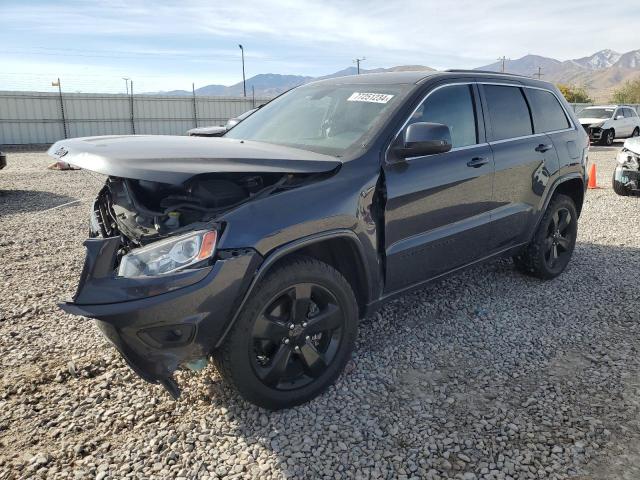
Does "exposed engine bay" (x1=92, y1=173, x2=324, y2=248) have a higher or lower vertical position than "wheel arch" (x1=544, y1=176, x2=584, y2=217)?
higher

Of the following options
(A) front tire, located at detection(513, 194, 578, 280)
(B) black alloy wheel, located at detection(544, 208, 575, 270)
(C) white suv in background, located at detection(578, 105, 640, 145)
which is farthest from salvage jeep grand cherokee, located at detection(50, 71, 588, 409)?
(C) white suv in background, located at detection(578, 105, 640, 145)

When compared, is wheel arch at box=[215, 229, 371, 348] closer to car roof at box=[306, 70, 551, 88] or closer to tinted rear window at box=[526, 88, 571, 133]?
car roof at box=[306, 70, 551, 88]

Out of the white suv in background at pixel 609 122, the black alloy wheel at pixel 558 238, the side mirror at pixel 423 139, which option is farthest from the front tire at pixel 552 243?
the white suv in background at pixel 609 122

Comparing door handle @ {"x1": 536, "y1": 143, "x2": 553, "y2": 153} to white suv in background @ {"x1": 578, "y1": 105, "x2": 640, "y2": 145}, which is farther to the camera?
white suv in background @ {"x1": 578, "y1": 105, "x2": 640, "y2": 145}

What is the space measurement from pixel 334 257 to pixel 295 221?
0.52m

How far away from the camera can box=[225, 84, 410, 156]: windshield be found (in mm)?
3227

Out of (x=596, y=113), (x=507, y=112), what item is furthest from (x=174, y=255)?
(x=596, y=113)

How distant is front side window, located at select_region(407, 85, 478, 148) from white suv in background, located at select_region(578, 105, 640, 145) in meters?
20.4

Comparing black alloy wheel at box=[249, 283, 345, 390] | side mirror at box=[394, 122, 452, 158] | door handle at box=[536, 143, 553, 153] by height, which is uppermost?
side mirror at box=[394, 122, 452, 158]

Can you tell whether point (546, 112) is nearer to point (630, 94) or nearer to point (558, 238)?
point (558, 238)

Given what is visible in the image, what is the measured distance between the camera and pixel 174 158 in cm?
247

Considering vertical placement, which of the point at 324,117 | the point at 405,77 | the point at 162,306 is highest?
the point at 405,77

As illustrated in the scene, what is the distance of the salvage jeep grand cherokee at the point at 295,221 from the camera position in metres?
2.34

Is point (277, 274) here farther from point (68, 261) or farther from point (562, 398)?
point (68, 261)
